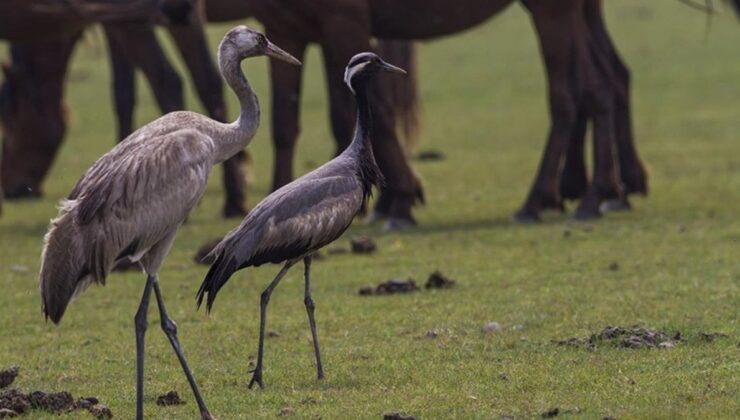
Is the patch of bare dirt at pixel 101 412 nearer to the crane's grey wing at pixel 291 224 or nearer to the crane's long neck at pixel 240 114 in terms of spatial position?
the crane's grey wing at pixel 291 224

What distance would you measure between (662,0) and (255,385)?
112 ft

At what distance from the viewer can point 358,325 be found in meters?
9.30

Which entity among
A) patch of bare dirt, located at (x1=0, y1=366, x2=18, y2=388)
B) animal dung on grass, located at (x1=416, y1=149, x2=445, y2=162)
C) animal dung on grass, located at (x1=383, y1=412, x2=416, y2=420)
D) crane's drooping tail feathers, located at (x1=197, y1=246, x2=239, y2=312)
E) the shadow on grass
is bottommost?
animal dung on grass, located at (x1=416, y1=149, x2=445, y2=162)

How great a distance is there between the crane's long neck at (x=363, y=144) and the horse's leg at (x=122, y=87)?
6.93 meters

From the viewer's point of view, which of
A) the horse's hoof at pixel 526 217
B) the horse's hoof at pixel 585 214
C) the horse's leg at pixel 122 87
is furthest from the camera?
the horse's leg at pixel 122 87

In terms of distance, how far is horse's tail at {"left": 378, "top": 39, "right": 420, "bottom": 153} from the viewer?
1560cm

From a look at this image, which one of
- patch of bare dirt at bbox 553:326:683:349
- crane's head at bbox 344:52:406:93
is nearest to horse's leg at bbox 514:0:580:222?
patch of bare dirt at bbox 553:326:683:349

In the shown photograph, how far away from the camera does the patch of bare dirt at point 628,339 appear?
26.9ft

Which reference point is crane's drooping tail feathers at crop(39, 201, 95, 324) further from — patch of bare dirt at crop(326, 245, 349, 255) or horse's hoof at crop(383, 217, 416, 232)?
horse's hoof at crop(383, 217, 416, 232)

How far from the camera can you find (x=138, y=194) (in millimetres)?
7043

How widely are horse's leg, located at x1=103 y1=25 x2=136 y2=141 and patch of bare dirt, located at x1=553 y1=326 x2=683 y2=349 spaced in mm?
7209

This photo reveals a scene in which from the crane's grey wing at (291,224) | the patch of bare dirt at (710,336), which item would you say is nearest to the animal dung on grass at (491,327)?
the patch of bare dirt at (710,336)

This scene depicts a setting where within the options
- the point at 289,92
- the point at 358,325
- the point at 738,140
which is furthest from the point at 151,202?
the point at 738,140

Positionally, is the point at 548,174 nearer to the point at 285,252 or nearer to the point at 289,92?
the point at 289,92
